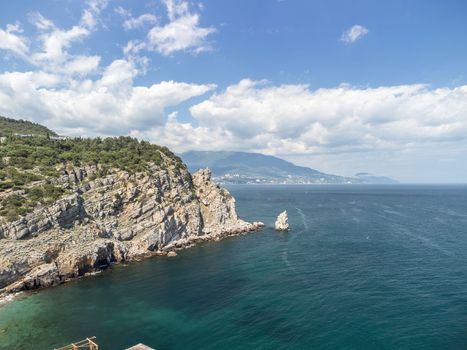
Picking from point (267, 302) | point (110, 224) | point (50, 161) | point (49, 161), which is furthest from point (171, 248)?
point (267, 302)

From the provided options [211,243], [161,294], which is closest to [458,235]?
[211,243]

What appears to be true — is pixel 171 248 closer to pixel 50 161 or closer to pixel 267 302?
pixel 50 161

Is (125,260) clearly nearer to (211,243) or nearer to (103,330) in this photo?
(211,243)

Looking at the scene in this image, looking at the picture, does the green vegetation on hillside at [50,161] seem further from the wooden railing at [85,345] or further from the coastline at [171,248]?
the wooden railing at [85,345]

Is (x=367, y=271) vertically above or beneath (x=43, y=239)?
beneath

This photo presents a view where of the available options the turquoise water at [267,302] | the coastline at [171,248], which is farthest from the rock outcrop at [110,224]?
the turquoise water at [267,302]
